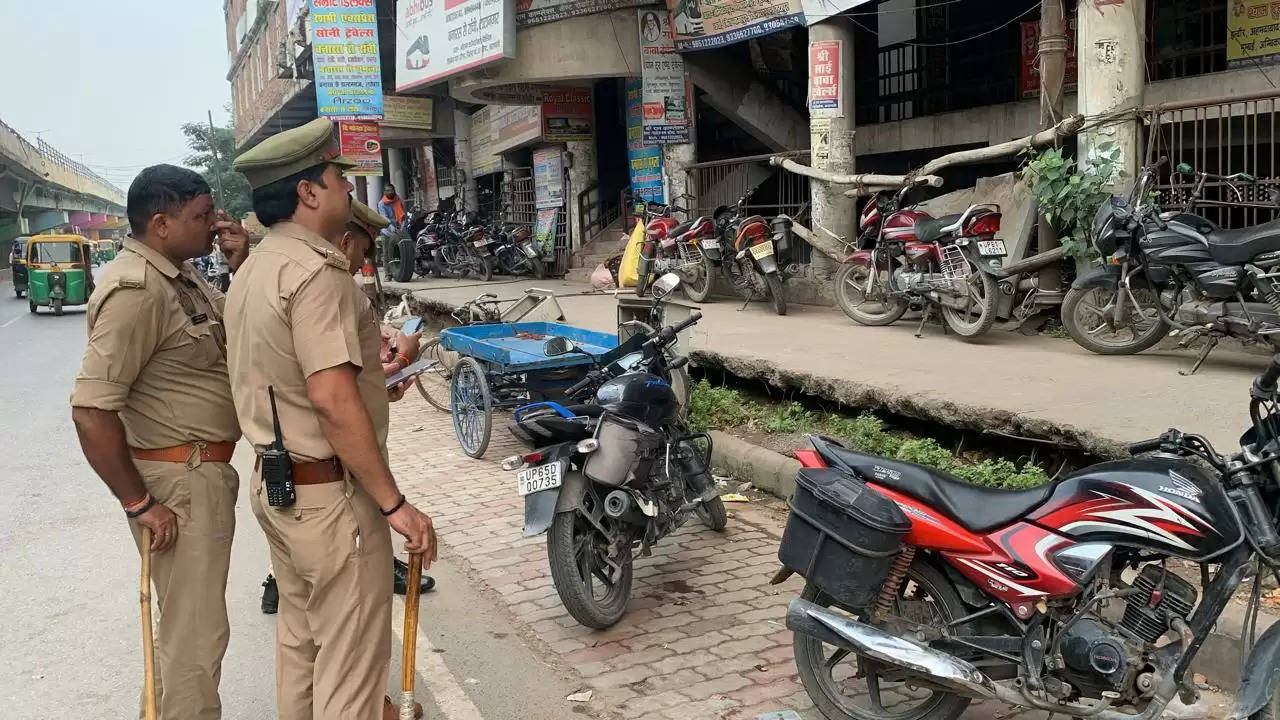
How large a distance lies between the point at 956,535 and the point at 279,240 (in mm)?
2068

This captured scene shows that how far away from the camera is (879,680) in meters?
3.40

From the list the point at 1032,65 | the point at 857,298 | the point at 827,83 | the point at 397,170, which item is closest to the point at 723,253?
the point at 827,83

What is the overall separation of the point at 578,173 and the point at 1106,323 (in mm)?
11549

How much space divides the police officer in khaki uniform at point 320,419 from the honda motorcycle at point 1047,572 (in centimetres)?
126

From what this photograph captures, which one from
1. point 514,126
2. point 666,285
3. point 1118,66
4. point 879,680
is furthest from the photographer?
point 514,126

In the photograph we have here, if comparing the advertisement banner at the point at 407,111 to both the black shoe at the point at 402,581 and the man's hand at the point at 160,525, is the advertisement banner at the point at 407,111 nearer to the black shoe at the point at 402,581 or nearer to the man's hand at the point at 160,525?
the black shoe at the point at 402,581

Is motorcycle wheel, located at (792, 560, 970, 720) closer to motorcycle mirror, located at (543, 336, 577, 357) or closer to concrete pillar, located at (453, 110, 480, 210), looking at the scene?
motorcycle mirror, located at (543, 336, 577, 357)

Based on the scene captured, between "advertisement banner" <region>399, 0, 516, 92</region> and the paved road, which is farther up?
"advertisement banner" <region>399, 0, 516, 92</region>

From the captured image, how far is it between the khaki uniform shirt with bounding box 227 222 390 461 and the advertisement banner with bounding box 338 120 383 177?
631 inches

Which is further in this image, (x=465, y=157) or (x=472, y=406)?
(x=465, y=157)

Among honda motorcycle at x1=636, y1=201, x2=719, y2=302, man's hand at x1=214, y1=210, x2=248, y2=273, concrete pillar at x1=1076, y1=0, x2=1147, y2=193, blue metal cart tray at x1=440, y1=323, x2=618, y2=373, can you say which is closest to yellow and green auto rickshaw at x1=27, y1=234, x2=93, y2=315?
honda motorcycle at x1=636, y1=201, x2=719, y2=302

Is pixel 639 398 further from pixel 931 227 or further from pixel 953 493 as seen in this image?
pixel 931 227

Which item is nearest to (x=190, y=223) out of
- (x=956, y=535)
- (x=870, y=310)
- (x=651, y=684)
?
(x=651, y=684)

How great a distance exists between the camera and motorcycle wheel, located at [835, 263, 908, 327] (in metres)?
8.79
